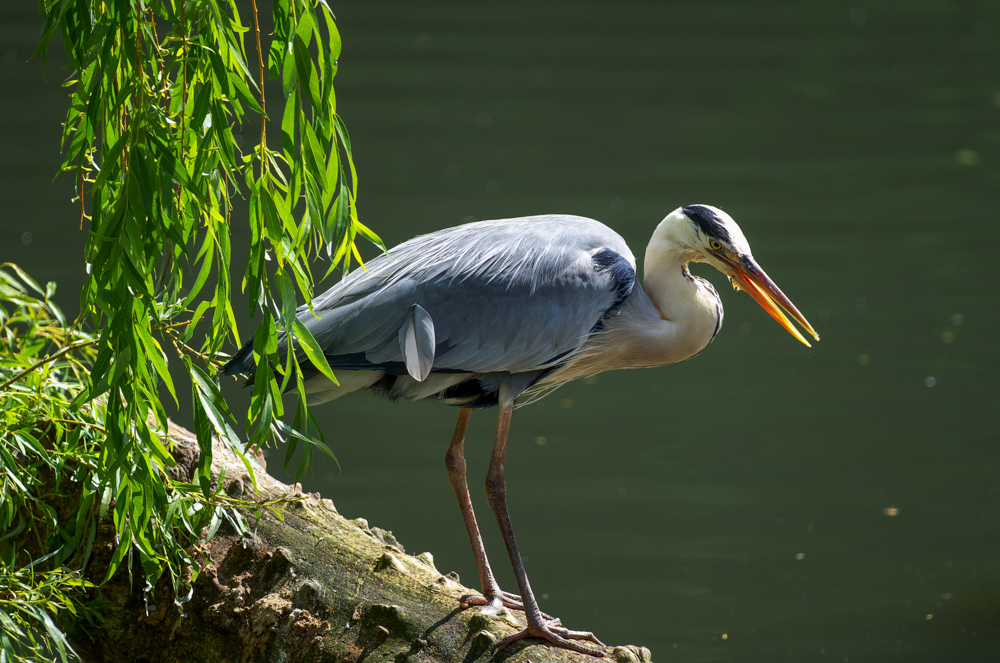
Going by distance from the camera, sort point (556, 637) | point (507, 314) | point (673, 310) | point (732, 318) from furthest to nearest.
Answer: point (732, 318), point (673, 310), point (507, 314), point (556, 637)

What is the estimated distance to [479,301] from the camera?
10.8 feet

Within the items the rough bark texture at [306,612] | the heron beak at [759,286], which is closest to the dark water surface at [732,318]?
the heron beak at [759,286]

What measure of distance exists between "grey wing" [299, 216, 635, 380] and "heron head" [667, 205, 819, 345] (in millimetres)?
207

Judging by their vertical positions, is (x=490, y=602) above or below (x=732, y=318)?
above

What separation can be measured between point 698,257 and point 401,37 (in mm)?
10321

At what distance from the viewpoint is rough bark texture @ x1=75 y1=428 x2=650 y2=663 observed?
271 cm

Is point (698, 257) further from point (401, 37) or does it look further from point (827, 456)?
point (401, 37)

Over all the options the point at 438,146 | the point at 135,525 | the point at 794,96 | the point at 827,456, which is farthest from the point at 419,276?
the point at 794,96

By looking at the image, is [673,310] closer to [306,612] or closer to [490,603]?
[490,603]

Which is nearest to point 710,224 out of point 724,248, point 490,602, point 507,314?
point 724,248

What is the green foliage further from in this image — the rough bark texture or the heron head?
the heron head

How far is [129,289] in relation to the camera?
6.58 ft

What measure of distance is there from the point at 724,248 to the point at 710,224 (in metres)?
0.09

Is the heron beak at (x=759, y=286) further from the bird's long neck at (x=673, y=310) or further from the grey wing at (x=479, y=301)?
the grey wing at (x=479, y=301)
